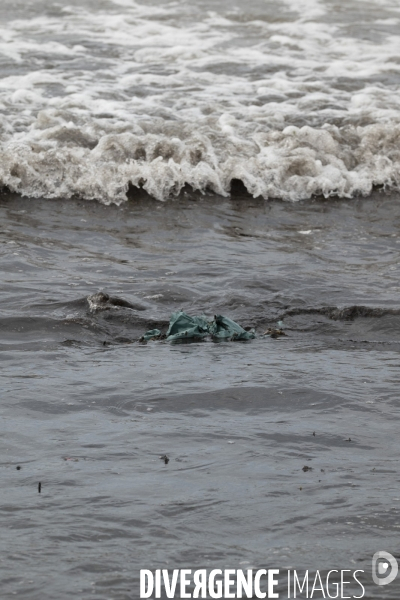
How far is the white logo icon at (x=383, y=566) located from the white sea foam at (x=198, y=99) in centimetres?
556

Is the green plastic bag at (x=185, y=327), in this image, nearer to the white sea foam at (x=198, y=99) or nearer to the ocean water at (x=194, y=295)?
the ocean water at (x=194, y=295)

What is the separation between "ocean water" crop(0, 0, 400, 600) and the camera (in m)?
3.21

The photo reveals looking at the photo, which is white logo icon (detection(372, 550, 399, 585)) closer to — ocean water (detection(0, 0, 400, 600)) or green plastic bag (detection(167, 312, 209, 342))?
ocean water (detection(0, 0, 400, 600))

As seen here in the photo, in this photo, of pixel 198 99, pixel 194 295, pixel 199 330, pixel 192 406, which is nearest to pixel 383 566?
pixel 192 406

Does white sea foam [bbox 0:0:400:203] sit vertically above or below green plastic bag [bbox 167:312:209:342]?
above

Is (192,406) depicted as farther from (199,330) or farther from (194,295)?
(194,295)

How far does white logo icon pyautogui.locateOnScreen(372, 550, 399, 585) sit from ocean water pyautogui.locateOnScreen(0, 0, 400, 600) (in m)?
0.04

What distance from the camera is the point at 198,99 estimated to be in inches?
404

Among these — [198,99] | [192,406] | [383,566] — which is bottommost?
[192,406]

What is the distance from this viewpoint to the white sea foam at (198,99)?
28.1ft

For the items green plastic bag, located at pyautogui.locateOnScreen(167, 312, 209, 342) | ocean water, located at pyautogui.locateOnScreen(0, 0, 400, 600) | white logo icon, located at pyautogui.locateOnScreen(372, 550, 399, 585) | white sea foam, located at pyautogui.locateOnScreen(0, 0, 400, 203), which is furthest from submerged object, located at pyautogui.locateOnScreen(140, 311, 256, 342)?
white sea foam, located at pyautogui.locateOnScreen(0, 0, 400, 203)

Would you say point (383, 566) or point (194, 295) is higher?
point (383, 566)

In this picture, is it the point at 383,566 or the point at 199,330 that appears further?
the point at 199,330

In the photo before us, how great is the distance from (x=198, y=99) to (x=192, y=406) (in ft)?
21.6
